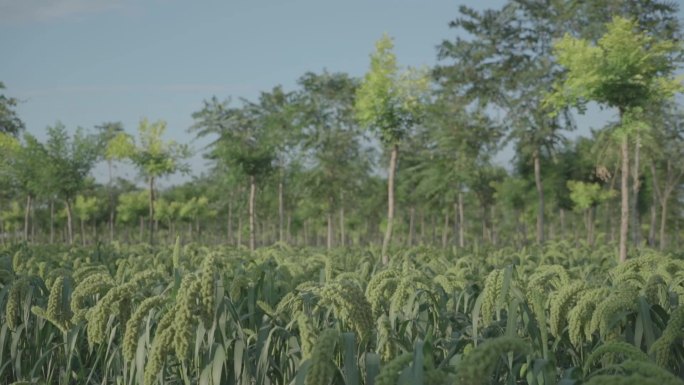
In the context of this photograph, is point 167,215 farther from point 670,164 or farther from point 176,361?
point 176,361

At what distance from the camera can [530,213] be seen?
45938 millimetres

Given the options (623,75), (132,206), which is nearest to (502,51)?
(623,75)

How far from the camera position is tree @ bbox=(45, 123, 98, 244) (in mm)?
→ 27328

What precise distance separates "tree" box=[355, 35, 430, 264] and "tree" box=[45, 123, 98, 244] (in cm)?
1517

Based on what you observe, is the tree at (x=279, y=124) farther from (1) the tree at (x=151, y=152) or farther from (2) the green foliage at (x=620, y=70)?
(2) the green foliage at (x=620, y=70)

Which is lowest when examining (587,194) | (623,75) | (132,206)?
(132,206)

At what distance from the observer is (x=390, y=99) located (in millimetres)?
18375

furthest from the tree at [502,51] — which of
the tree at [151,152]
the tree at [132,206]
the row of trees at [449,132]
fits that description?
the tree at [132,206]

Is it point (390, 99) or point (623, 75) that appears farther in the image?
point (390, 99)

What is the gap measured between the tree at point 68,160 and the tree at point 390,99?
15165 millimetres

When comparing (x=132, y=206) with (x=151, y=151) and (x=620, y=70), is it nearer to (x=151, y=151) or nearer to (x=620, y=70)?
(x=151, y=151)

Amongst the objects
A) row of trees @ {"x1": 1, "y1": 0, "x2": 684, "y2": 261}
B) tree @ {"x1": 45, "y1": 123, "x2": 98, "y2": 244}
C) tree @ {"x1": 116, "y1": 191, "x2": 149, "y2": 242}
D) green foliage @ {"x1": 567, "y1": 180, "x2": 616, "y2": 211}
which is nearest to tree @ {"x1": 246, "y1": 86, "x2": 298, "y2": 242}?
row of trees @ {"x1": 1, "y1": 0, "x2": 684, "y2": 261}

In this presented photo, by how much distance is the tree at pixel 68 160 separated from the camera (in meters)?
27.3

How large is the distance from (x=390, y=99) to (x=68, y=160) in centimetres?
1636
